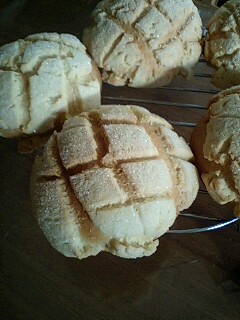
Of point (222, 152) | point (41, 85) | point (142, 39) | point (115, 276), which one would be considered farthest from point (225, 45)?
point (115, 276)

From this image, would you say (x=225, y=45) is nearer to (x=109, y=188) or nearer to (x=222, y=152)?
(x=222, y=152)

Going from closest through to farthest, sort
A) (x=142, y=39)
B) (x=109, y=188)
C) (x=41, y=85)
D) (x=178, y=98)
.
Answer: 1. (x=109, y=188)
2. (x=41, y=85)
3. (x=142, y=39)
4. (x=178, y=98)

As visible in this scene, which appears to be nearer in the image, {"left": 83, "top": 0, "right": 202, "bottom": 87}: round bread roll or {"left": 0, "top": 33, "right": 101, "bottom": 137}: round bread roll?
{"left": 0, "top": 33, "right": 101, "bottom": 137}: round bread roll

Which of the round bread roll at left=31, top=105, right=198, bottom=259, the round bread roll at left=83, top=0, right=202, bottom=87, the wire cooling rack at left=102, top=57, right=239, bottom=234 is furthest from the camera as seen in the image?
the wire cooling rack at left=102, top=57, right=239, bottom=234

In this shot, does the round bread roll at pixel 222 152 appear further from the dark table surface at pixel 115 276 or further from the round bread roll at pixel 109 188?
the dark table surface at pixel 115 276

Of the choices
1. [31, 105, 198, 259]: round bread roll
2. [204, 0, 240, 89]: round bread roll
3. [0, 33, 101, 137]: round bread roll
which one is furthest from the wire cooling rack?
[31, 105, 198, 259]: round bread roll

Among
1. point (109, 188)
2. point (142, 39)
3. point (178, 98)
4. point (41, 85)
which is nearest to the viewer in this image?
point (109, 188)

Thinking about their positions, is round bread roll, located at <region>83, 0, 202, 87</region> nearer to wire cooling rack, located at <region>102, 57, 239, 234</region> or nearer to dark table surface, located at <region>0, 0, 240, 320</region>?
wire cooling rack, located at <region>102, 57, 239, 234</region>
